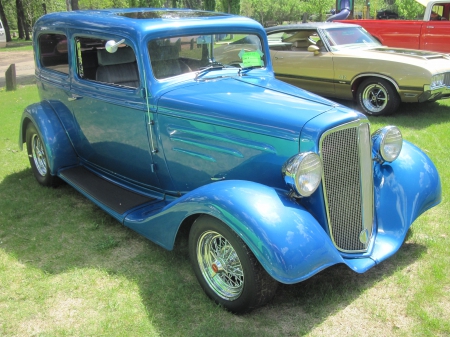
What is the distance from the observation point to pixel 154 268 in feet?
11.4

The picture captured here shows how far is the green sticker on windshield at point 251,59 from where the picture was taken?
13.7 ft

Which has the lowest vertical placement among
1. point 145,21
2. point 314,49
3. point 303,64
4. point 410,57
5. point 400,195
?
point 400,195

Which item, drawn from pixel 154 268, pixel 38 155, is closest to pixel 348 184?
pixel 154 268

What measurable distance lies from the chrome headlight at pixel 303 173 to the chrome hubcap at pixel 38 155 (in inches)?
129

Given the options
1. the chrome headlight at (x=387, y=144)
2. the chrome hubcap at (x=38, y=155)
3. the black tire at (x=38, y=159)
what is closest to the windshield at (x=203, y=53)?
the chrome headlight at (x=387, y=144)

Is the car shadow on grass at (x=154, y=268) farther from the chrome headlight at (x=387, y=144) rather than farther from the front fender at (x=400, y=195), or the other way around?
the chrome headlight at (x=387, y=144)

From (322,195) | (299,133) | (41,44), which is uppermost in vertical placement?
(41,44)

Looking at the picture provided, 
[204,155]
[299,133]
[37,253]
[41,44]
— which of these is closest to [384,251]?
[299,133]

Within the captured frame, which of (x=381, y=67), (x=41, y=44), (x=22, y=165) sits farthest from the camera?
(x=381, y=67)

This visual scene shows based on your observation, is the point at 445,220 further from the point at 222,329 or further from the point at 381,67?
the point at 381,67

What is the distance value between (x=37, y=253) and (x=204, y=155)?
5.58 feet

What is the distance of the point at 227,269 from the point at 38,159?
128 inches

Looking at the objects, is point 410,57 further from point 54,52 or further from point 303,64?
point 54,52

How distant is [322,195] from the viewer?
293 cm
